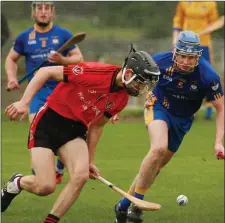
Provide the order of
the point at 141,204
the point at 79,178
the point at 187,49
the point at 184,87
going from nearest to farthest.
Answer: the point at 79,178
the point at 141,204
the point at 187,49
the point at 184,87

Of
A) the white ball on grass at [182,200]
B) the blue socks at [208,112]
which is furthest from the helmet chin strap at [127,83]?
the blue socks at [208,112]

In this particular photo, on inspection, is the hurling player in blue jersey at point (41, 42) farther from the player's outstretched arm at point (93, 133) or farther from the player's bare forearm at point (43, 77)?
the player's bare forearm at point (43, 77)

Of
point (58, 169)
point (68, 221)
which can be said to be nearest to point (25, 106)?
point (68, 221)

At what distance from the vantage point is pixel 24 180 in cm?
695

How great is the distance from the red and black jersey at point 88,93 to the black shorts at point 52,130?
6 cm

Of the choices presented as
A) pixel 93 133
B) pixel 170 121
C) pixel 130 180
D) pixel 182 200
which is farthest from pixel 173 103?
pixel 130 180

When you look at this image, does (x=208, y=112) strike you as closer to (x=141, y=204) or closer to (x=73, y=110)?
(x=141, y=204)

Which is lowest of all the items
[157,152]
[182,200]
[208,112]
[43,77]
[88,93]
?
[208,112]

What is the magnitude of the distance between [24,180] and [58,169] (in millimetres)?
2485

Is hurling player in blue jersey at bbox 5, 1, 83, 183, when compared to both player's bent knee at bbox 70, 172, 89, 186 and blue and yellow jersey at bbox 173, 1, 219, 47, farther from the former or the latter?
blue and yellow jersey at bbox 173, 1, 219, 47

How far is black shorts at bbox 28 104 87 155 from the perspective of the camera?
22.3 ft

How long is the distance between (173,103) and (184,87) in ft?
0.68

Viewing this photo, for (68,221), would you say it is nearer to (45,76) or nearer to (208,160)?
(45,76)

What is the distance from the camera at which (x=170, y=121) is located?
7777 millimetres
